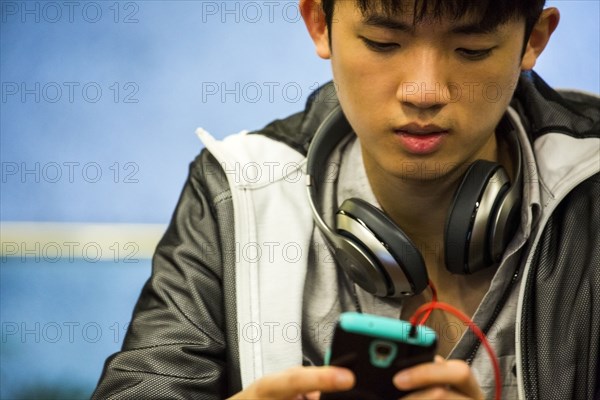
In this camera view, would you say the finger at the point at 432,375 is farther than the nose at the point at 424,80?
No

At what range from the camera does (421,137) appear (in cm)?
103

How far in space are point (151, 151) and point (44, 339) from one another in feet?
1.41

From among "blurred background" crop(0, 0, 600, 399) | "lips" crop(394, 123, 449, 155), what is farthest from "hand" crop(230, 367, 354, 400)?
"blurred background" crop(0, 0, 600, 399)

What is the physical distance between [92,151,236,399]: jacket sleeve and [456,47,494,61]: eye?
1.18 ft

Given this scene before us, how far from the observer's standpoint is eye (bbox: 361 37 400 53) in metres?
1.01

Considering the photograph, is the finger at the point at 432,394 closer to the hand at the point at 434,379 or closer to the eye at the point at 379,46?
the hand at the point at 434,379

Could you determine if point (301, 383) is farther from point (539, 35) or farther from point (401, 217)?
point (539, 35)

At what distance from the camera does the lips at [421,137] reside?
3.38ft

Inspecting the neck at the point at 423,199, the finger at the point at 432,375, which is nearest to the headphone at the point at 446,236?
the neck at the point at 423,199

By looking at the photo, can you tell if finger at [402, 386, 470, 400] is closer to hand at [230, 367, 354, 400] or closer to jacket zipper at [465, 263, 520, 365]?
hand at [230, 367, 354, 400]

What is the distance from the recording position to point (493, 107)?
1.05 m

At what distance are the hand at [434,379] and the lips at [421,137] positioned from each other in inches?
12.3

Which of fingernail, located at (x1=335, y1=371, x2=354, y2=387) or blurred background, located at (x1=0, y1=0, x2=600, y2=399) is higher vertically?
blurred background, located at (x1=0, y1=0, x2=600, y2=399)

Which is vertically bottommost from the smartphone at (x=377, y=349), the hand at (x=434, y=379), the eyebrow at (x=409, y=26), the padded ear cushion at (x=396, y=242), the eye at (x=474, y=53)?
the hand at (x=434, y=379)
